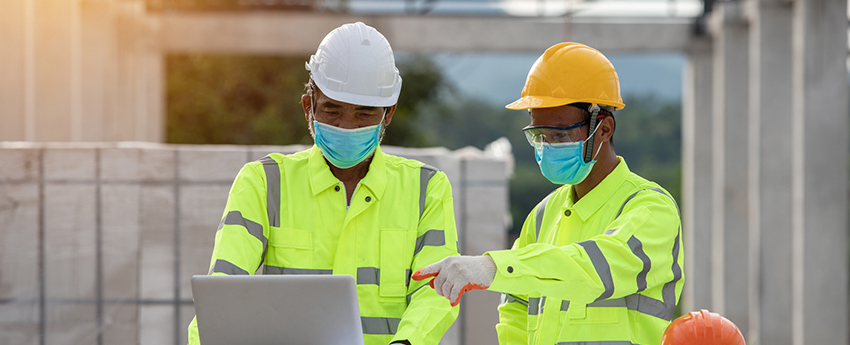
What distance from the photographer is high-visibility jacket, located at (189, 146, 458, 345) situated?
7.98ft

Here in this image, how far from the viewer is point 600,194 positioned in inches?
97.0

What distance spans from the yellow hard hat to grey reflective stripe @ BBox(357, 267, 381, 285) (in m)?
0.69

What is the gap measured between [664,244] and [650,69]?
63.6 metres

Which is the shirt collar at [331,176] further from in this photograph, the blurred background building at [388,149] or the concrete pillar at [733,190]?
the concrete pillar at [733,190]

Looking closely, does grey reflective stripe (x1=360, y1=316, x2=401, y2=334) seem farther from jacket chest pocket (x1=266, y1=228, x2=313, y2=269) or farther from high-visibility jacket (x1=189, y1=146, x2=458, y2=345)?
jacket chest pocket (x1=266, y1=228, x2=313, y2=269)

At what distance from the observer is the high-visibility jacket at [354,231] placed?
7.98ft

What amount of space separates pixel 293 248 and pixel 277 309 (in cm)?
56

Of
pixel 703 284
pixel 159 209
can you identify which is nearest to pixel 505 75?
pixel 703 284

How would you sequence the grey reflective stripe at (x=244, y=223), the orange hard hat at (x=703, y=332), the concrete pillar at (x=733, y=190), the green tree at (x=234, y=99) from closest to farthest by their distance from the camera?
the orange hard hat at (x=703, y=332)
the grey reflective stripe at (x=244, y=223)
the concrete pillar at (x=733, y=190)
the green tree at (x=234, y=99)

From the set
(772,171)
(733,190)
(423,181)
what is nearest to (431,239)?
(423,181)

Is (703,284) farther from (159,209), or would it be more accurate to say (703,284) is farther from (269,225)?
(269,225)

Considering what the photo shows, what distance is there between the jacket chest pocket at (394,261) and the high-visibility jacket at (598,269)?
43cm

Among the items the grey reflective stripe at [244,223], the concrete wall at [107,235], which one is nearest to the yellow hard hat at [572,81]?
the grey reflective stripe at [244,223]

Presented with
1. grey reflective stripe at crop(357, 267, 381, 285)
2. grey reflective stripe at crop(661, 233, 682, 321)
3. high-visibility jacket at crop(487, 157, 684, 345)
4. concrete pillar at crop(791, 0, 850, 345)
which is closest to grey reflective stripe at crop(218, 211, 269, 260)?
grey reflective stripe at crop(357, 267, 381, 285)
